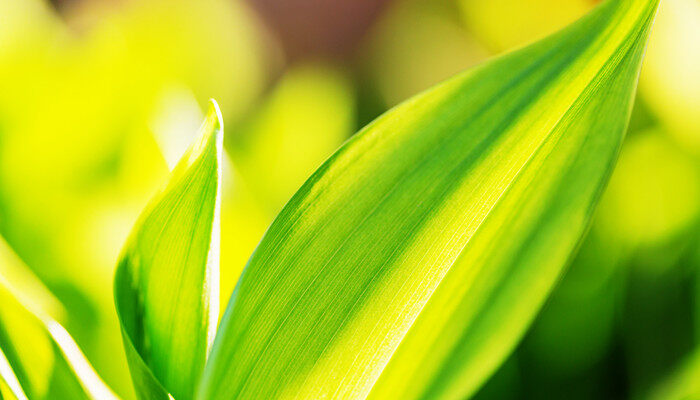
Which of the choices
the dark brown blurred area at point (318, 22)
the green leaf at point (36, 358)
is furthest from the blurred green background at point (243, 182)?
the dark brown blurred area at point (318, 22)

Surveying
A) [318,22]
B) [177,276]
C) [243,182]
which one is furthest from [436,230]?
[318,22]

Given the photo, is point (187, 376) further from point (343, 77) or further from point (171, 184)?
point (343, 77)

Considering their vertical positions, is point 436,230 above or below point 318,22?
below

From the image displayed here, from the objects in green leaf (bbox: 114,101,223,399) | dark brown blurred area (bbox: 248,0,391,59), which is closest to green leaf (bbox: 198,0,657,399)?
green leaf (bbox: 114,101,223,399)

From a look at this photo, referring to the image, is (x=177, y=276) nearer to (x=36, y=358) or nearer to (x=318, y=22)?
(x=36, y=358)

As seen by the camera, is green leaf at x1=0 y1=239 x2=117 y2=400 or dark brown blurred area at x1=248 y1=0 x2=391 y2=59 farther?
dark brown blurred area at x1=248 y1=0 x2=391 y2=59

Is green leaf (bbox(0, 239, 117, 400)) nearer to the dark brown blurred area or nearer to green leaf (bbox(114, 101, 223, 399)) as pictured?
green leaf (bbox(114, 101, 223, 399))

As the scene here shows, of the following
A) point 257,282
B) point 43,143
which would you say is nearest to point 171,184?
point 257,282
